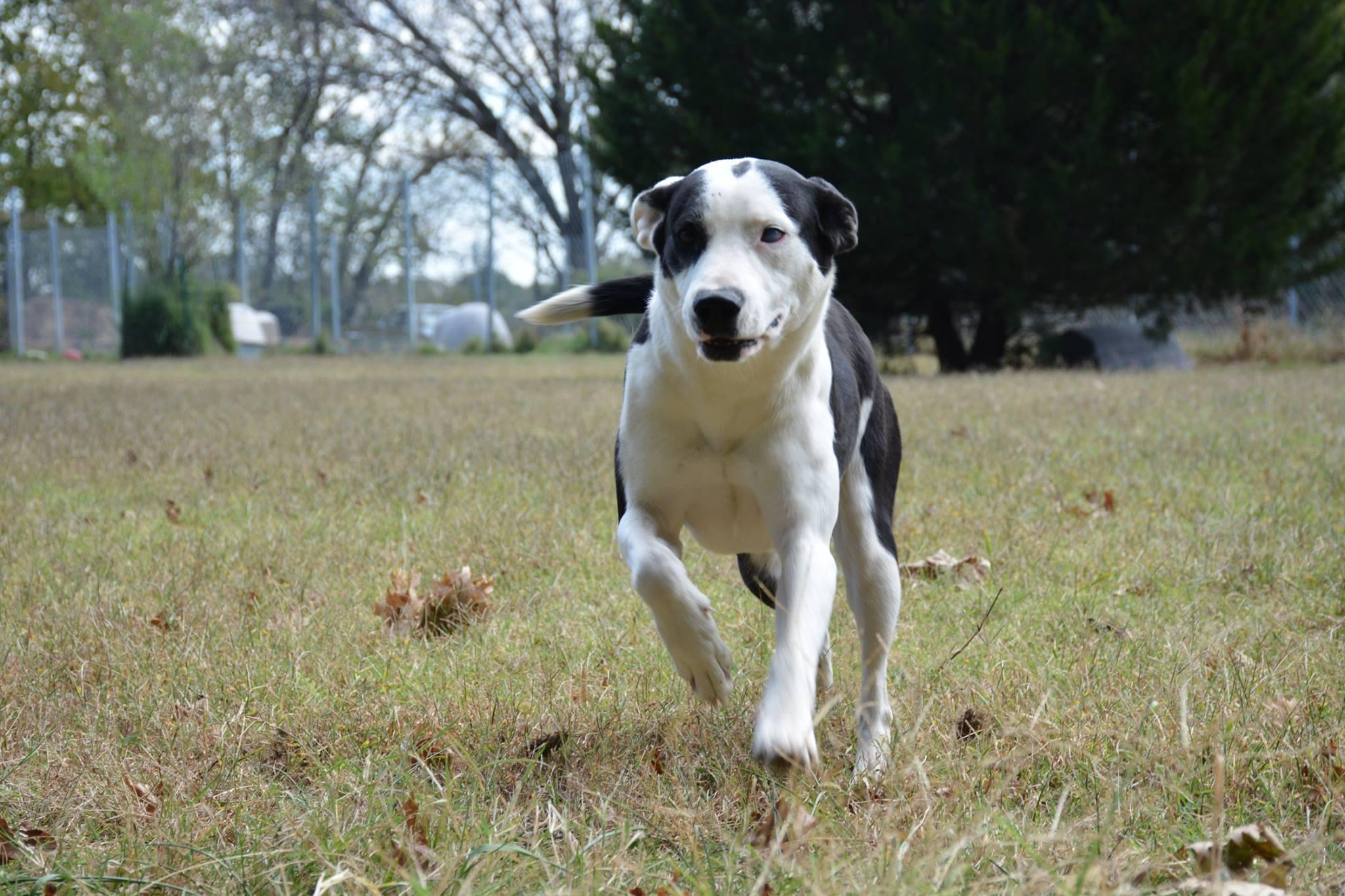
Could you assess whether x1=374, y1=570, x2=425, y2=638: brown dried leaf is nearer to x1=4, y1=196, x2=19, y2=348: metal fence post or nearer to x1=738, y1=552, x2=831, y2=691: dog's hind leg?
x1=738, y1=552, x2=831, y2=691: dog's hind leg

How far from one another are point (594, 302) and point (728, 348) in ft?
2.91

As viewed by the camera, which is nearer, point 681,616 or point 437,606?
point 681,616

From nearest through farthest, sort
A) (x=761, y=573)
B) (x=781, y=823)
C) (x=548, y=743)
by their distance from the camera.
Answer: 1. (x=781, y=823)
2. (x=548, y=743)
3. (x=761, y=573)

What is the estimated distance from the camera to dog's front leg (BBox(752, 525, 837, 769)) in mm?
2021

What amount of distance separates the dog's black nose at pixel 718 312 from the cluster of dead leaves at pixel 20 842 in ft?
4.52

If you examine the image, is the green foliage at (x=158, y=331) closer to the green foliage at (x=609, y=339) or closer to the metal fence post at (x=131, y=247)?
the metal fence post at (x=131, y=247)

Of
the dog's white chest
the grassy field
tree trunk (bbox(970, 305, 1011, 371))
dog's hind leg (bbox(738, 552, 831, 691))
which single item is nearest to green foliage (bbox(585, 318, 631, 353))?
tree trunk (bbox(970, 305, 1011, 371))

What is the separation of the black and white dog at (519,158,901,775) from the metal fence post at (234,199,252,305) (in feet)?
73.4

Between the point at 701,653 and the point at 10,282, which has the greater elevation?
the point at 10,282

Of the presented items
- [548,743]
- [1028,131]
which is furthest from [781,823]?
[1028,131]

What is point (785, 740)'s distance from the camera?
6.60 ft

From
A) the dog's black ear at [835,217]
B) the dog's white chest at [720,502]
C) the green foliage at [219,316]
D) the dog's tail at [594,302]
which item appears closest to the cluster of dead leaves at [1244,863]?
the dog's white chest at [720,502]

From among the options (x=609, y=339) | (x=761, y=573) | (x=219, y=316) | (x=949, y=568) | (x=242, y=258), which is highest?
(x=242, y=258)

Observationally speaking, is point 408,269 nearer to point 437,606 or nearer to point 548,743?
point 437,606
